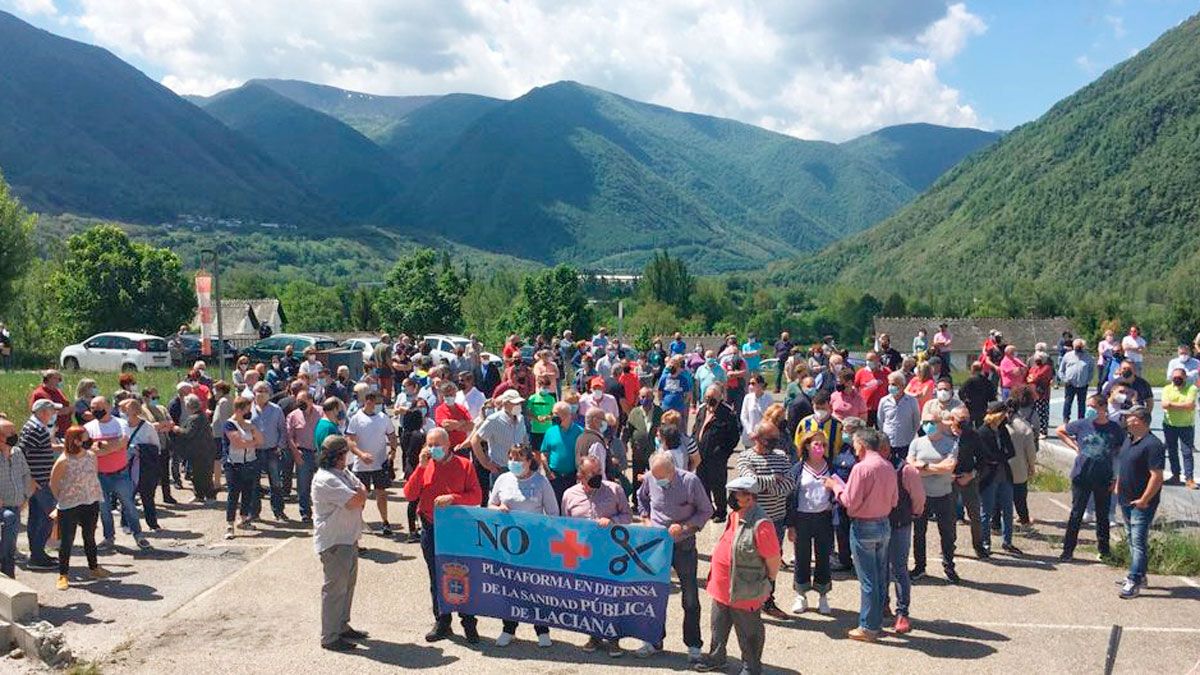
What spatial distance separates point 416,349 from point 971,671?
18.3m

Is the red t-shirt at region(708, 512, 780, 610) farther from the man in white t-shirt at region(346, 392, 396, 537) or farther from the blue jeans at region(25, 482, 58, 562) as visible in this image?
the blue jeans at region(25, 482, 58, 562)

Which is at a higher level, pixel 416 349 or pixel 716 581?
pixel 416 349

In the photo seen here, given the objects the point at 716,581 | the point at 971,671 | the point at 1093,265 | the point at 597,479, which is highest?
the point at 1093,265

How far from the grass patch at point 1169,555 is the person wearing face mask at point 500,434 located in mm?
6628

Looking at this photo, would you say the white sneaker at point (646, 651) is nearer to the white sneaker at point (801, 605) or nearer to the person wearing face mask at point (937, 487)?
the white sneaker at point (801, 605)

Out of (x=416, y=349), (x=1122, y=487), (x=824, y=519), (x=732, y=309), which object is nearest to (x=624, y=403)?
(x=824, y=519)

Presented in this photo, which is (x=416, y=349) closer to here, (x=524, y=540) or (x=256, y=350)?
(x=256, y=350)

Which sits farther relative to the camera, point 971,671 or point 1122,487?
point 1122,487

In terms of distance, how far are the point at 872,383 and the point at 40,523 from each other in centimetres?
1107

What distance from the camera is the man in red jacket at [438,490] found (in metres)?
8.68

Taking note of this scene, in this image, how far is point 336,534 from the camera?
328 inches

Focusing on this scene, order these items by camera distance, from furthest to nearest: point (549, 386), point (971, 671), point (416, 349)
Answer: point (416, 349)
point (549, 386)
point (971, 671)

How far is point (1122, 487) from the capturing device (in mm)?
9727

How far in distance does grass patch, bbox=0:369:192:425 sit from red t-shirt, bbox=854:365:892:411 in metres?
15.3
